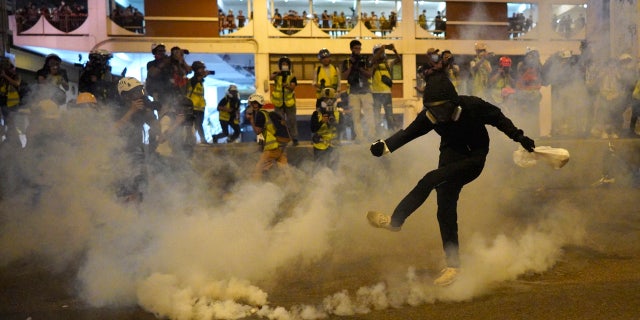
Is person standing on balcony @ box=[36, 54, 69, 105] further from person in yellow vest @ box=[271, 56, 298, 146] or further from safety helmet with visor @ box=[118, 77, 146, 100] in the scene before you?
person in yellow vest @ box=[271, 56, 298, 146]

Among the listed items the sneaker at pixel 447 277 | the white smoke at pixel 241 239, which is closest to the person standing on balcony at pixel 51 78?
the white smoke at pixel 241 239

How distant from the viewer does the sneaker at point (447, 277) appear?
4.75m

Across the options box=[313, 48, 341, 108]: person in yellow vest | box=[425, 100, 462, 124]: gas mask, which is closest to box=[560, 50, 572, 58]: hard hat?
box=[313, 48, 341, 108]: person in yellow vest

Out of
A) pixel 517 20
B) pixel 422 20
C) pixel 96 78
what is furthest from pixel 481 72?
pixel 422 20

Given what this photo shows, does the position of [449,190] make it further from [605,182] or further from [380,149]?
[605,182]

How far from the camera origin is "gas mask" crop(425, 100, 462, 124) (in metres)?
4.76

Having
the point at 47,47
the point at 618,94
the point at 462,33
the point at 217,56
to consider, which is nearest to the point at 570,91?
the point at 618,94

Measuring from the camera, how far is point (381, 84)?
997 cm

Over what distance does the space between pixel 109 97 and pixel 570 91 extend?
8.15 metres

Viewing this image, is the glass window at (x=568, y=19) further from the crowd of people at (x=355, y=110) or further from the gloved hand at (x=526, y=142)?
the gloved hand at (x=526, y=142)

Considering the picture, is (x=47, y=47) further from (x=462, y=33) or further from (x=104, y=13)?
(x=462, y=33)

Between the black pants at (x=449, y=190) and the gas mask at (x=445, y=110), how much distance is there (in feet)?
1.16

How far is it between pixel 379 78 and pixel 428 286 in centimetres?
568

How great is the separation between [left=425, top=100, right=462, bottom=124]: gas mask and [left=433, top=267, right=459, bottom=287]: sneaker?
1300 mm
